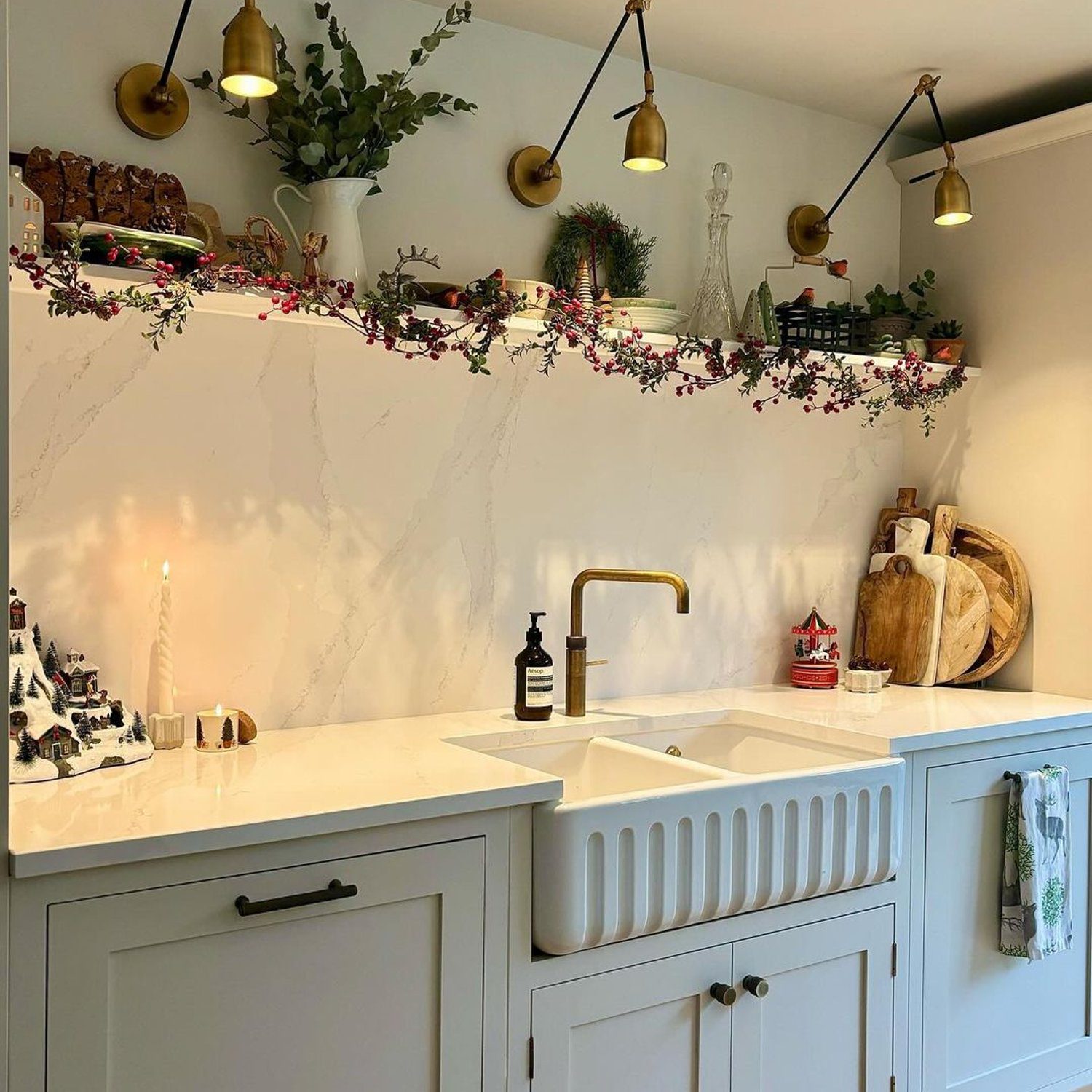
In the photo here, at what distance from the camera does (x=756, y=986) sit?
2072 mm

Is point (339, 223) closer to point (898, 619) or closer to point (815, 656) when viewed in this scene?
point (815, 656)

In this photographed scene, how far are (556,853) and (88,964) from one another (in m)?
0.70

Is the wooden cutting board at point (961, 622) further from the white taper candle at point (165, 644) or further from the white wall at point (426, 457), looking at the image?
the white taper candle at point (165, 644)

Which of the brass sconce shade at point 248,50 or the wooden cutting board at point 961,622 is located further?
the wooden cutting board at point 961,622

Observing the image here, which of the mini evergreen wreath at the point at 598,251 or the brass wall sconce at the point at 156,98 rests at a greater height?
the brass wall sconce at the point at 156,98

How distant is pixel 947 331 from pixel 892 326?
0.57ft

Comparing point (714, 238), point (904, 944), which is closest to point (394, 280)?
point (714, 238)

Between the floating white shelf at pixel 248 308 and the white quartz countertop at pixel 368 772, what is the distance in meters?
0.79

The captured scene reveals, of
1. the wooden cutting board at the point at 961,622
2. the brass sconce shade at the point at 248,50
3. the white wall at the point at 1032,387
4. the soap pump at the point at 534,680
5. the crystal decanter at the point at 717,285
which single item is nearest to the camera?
the brass sconce shade at the point at 248,50

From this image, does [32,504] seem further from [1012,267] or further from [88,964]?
[1012,267]

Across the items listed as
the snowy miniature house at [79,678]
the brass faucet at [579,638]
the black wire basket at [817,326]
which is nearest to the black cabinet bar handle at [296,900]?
the snowy miniature house at [79,678]

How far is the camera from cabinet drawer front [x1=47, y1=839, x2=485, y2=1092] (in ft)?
4.94

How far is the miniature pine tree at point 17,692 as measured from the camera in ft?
5.97

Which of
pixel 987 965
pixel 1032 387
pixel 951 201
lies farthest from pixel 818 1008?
pixel 951 201
